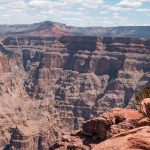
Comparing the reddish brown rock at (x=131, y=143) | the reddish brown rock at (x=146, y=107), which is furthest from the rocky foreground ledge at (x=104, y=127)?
the reddish brown rock at (x=131, y=143)

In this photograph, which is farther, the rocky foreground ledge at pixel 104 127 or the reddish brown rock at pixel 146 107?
the rocky foreground ledge at pixel 104 127

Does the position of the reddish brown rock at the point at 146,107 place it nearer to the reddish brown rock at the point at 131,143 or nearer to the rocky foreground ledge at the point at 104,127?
the rocky foreground ledge at the point at 104,127

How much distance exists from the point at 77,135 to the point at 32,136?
149 meters

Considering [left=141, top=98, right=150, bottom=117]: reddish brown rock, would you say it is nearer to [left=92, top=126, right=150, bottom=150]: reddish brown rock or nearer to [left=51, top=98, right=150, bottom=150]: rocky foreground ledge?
[left=51, top=98, right=150, bottom=150]: rocky foreground ledge

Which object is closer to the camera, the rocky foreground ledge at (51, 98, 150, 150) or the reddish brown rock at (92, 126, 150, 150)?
the reddish brown rock at (92, 126, 150, 150)

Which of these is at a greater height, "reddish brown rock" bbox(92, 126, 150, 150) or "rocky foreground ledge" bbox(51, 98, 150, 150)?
"reddish brown rock" bbox(92, 126, 150, 150)

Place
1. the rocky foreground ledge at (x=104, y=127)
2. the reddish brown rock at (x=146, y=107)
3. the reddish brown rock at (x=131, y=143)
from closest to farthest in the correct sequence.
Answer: the reddish brown rock at (x=131, y=143), the reddish brown rock at (x=146, y=107), the rocky foreground ledge at (x=104, y=127)

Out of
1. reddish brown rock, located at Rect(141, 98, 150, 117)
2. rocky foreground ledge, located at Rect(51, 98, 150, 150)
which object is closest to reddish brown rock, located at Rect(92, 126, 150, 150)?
rocky foreground ledge, located at Rect(51, 98, 150, 150)

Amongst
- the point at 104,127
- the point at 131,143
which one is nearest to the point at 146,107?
the point at 104,127

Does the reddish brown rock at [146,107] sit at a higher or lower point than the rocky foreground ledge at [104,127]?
higher

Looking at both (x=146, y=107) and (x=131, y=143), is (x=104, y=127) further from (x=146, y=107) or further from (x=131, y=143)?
(x=131, y=143)

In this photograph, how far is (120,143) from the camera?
18641mm

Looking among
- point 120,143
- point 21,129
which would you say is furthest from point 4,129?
point 120,143

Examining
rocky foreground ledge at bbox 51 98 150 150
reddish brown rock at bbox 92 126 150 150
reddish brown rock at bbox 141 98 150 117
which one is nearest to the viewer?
reddish brown rock at bbox 92 126 150 150
